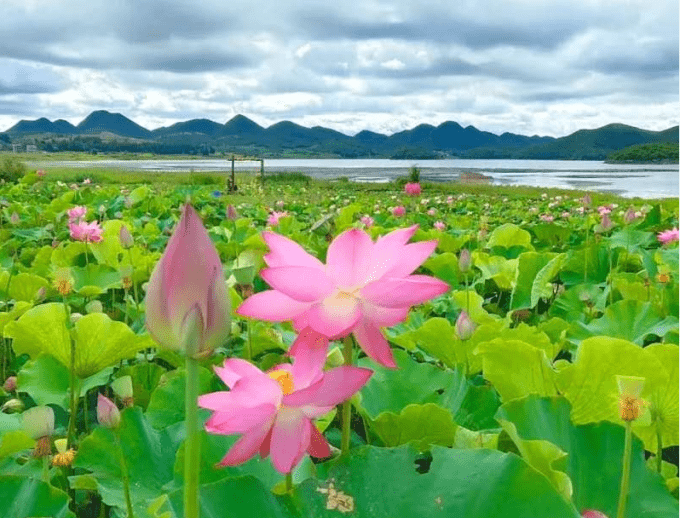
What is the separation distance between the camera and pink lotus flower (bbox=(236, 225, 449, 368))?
0.39m

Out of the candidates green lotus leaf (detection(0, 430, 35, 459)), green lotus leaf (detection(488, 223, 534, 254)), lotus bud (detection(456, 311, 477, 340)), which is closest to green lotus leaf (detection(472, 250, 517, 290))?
green lotus leaf (detection(488, 223, 534, 254))

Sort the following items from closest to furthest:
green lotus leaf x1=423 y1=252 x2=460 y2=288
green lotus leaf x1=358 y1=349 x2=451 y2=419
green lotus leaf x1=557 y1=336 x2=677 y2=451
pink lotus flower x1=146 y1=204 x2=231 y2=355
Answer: pink lotus flower x1=146 y1=204 x2=231 y2=355 < green lotus leaf x1=557 y1=336 x2=677 y2=451 < green lotus leaf x1=358 y1=349 x2=451 y2=419 < green lotus leaf x1=423 y1=252 x2=460 y2=288

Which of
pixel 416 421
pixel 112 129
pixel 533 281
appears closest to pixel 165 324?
pixel 416 421

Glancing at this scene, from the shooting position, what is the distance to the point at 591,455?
0.62 m

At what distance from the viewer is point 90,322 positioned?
0.92 metres

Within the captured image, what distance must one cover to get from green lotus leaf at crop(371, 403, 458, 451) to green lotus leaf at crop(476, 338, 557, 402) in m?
0.08

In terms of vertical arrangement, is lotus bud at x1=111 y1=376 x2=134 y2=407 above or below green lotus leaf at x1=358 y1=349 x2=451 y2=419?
above

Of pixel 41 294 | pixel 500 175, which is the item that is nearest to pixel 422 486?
pixel 41 294

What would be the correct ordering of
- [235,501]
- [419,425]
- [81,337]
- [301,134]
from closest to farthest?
[235,501]
[419,425]
[81,337]
[301,134]

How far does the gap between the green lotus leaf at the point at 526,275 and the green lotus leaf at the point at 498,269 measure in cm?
4

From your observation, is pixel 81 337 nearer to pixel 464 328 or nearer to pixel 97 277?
pixel 464 328

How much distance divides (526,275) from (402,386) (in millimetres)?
748

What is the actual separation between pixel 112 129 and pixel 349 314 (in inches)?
7385

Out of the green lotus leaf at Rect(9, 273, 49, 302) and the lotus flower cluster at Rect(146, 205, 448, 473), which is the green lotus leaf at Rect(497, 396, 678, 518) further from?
the green lotus leaf at Rect(9, 273, 49, 302)
